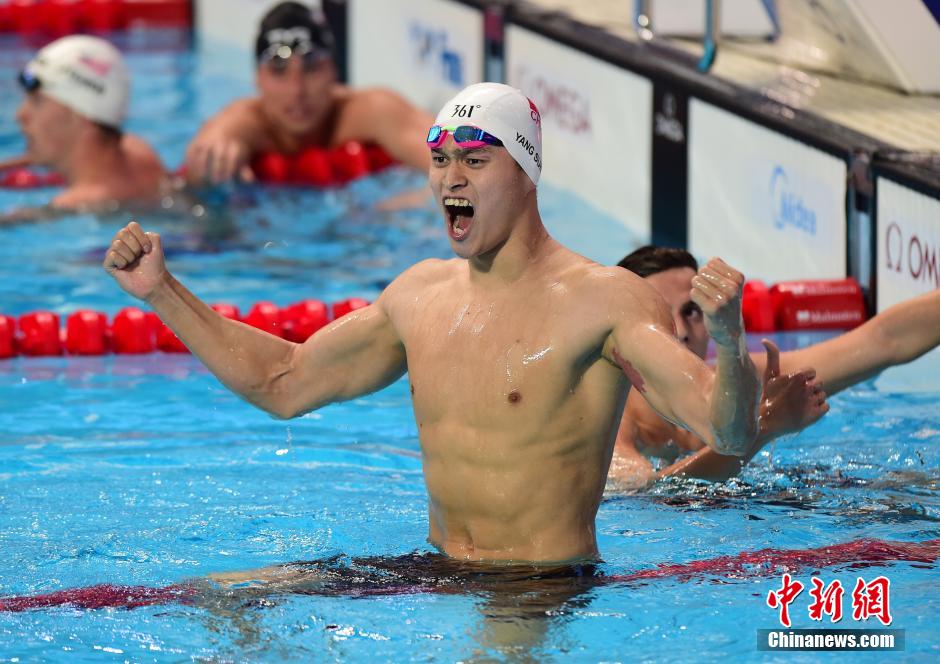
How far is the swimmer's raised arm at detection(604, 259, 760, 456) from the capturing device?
271 centimetres

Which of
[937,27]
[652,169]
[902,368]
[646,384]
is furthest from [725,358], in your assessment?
[652,169]

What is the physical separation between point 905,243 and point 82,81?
13.1 ft

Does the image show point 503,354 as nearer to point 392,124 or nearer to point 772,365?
point 772,365

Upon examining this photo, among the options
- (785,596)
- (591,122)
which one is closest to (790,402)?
(785,596)

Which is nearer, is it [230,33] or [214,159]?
[214,159]

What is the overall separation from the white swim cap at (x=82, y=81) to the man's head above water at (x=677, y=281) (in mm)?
3935

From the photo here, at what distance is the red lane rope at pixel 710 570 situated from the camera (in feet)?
10.7

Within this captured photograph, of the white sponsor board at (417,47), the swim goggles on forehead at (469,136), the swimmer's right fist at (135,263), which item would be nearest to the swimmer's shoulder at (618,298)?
the swim goggles on forehead at (469,136)

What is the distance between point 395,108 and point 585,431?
4.95 metres

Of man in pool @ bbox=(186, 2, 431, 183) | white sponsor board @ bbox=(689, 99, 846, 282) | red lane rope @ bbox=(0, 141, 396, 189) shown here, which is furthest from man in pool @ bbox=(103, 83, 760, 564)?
red lane rope @ bbox=(0, 141, 396, 189)

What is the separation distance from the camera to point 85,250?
23.2 feet

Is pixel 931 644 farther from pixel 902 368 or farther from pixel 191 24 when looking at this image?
pixel 191 24
